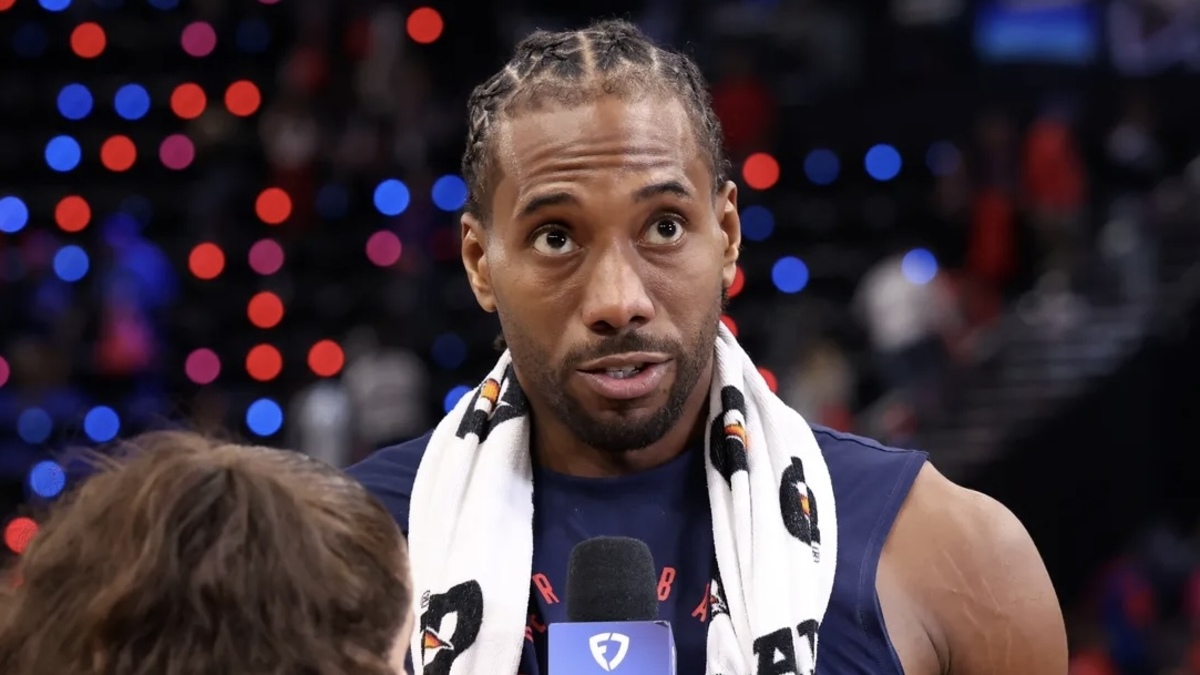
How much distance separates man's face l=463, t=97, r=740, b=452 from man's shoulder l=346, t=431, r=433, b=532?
0.88 ft

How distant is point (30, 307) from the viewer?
10.6m

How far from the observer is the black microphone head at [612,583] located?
1.99m

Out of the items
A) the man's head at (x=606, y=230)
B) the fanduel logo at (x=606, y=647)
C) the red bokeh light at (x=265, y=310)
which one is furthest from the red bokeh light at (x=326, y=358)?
the fanduel logo at (x=606, y=647)

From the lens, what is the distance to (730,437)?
2559 mm

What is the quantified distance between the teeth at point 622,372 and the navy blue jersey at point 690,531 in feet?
0.60

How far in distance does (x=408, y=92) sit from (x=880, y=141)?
289 centimetres

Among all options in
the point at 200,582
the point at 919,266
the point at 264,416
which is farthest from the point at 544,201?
the point at 264,416

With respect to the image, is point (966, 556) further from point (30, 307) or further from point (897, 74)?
point (897, 74)

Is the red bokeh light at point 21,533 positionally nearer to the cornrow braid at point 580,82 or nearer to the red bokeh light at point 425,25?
the cornrow braid at point 580,82

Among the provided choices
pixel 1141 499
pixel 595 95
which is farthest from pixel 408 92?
pixel 595 95

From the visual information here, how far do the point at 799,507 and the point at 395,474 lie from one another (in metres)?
0.59

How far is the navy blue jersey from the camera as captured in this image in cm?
240

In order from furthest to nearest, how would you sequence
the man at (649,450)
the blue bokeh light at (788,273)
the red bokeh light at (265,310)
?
1. the blue bokeh light at (788,273)
2. the red bokeh light at (265,310)
3. the man at (649,450)

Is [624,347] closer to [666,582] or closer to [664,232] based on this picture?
[664,232]
